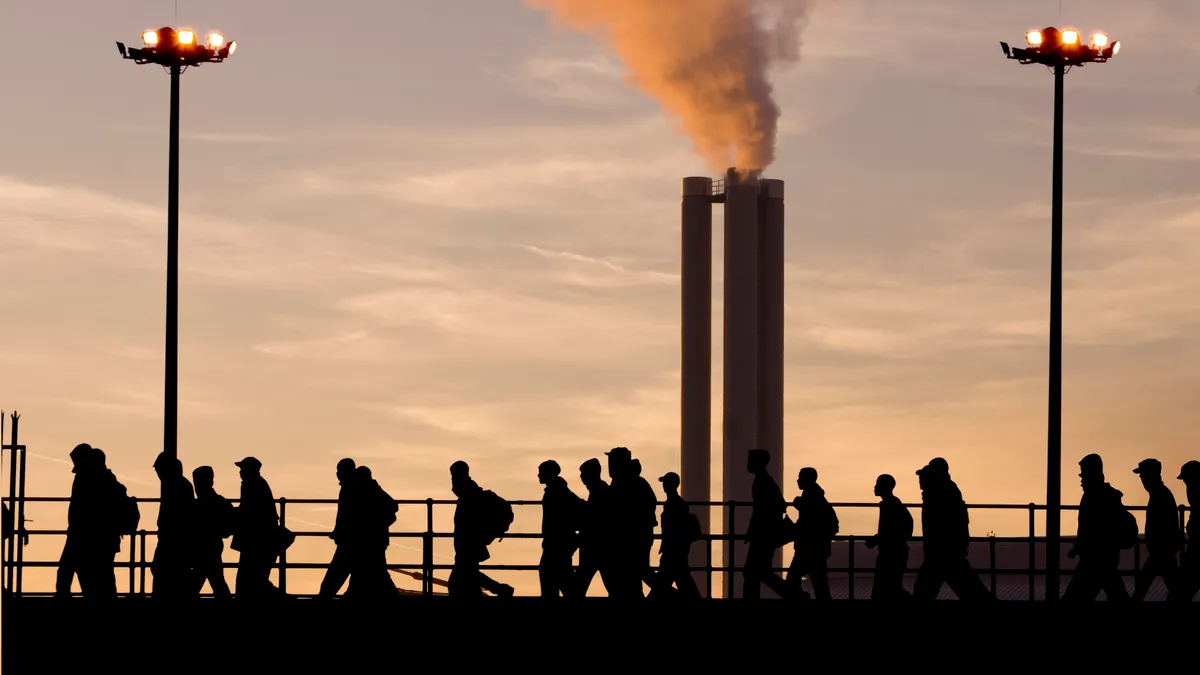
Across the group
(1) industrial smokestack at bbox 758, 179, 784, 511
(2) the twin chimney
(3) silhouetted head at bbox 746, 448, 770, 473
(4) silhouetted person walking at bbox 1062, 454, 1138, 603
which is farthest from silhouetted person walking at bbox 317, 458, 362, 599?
(1) industrial smokestack at bbox 758, 179, 784, 511

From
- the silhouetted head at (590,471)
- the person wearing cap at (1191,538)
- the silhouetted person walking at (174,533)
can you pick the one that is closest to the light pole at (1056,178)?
the person wearing cap at (1191,538)

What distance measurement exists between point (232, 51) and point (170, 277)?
9.83 ft

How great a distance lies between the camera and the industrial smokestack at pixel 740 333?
2746 inches

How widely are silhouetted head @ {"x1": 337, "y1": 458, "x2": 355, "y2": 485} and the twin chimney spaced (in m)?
45.5

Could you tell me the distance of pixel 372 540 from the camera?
79.0 ft

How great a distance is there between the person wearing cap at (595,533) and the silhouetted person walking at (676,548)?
0.61 meters

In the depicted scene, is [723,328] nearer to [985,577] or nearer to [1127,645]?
[985,577]

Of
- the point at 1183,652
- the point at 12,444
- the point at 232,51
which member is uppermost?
the point at 232,51

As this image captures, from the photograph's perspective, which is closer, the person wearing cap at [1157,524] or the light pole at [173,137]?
the person wearing cap at [1157,524]

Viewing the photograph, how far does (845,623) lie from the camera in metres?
24.4

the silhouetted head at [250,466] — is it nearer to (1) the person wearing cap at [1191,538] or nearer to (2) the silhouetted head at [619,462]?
(2) the silhouetted head at [619,462]

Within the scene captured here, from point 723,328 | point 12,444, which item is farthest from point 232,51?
point 723,328

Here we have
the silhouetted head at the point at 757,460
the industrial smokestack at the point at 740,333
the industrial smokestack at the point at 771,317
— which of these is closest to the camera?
the silhouetted head at the point at 757,460

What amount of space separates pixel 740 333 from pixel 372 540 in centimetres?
4647
